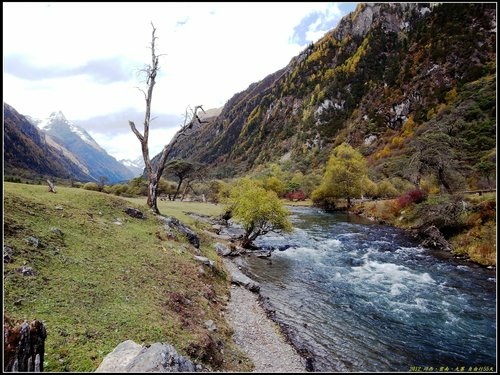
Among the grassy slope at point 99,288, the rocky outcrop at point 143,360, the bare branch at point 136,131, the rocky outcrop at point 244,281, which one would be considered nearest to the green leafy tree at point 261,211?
the rocky outcrop at point 244,281

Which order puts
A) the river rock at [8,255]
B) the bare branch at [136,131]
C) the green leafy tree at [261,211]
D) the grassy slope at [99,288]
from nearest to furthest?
the grassy slope at [99,288] → the river rock at [8,255] → the bare branch at [136,131] → the green leafy tree at [261,211]

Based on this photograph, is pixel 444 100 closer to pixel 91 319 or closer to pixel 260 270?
pixel 260 270

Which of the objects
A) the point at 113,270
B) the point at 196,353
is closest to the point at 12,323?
the point at 196,353

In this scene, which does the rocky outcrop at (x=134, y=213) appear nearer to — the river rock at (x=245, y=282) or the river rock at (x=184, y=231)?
the river rock at (x=184, y=231)

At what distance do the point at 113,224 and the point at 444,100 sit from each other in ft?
529

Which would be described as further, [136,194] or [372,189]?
[136,194]

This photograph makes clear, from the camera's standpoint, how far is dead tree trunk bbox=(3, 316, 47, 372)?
7.48 meters

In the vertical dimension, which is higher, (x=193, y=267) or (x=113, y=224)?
(x=113, y=224)

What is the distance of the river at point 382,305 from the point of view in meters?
15.5

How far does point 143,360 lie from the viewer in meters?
9.22

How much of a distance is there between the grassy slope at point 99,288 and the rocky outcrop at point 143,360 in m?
0.76

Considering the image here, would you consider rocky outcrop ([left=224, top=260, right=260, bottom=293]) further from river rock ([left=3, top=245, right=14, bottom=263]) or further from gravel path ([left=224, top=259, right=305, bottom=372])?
river rock ([left=3, top=245, right=14, bottom=263])

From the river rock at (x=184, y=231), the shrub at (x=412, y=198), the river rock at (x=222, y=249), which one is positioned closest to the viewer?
the river rock at (x=184, y=231)

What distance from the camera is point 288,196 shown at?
116 m
